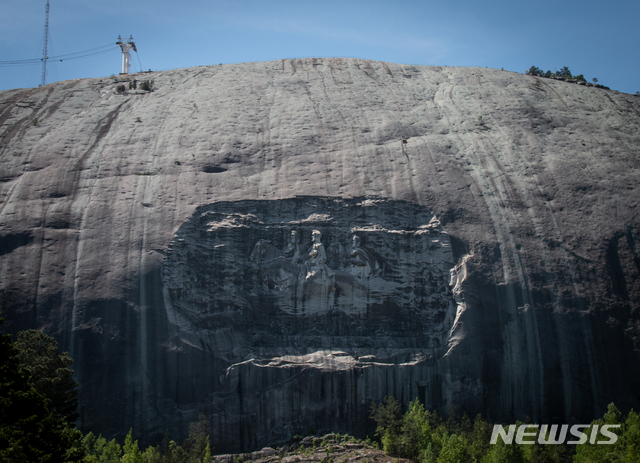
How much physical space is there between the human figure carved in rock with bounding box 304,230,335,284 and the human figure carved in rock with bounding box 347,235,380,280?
2.45 feet

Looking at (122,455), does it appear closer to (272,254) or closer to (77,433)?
(77,433)

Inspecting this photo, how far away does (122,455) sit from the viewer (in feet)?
55.4

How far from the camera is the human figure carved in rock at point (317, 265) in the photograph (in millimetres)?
19188

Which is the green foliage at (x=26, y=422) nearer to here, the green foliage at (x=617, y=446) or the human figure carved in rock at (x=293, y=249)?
the human figure carved in rock at (x=293, y=249)

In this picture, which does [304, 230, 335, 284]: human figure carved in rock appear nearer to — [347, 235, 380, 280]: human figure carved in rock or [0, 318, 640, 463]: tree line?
[347, 235, 380, 280]: human figure carved in rock

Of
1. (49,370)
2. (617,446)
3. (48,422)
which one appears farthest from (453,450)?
(49,370)

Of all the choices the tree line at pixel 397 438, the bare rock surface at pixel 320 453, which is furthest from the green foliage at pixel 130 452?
the bare rock surface at pixel 320 453

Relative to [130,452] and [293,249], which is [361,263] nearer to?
[293,249]

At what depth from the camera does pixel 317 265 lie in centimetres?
1930

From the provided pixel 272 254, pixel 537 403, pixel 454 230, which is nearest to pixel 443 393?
pixel 537 403

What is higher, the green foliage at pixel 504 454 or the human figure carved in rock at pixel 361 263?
the human figure carved in rock at pixel 361 263

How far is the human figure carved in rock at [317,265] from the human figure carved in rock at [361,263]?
75 centimetres

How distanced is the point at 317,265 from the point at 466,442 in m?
7.28

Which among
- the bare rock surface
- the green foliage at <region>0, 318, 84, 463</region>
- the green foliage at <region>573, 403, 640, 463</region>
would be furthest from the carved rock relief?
the green foliage at <region>0, 318, 84, 463</region>
